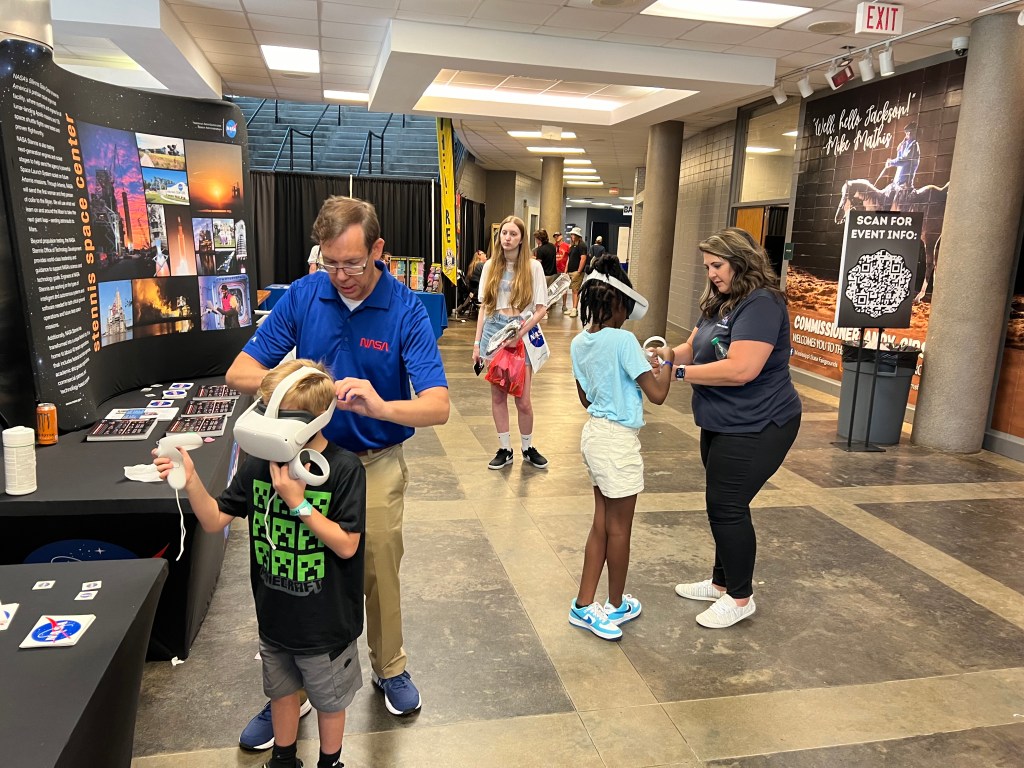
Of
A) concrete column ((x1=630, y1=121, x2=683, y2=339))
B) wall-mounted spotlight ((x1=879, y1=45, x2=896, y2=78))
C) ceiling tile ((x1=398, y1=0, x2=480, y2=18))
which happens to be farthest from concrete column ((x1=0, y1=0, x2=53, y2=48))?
concrete column ((x1=630, y1=121, x2=683, y2=339))

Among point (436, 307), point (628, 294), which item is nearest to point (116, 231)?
point (628, 294)

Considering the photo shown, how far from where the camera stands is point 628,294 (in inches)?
105

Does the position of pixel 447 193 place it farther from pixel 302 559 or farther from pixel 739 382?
pixel 302 559

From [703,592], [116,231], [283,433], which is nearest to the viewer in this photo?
[283,433]

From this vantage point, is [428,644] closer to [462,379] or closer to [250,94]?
[462,379]

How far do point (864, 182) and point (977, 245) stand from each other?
2.10 meters

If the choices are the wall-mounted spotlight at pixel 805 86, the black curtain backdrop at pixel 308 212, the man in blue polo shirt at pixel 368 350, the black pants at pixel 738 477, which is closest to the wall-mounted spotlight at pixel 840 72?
the wall-mounted spotlight at pixel 805 86

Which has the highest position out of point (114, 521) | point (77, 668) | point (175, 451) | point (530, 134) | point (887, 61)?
point (530, 134)

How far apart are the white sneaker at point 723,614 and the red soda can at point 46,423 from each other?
2532mm

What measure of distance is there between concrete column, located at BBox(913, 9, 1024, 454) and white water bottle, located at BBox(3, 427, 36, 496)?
5831 mm

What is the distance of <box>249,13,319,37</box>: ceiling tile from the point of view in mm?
6629

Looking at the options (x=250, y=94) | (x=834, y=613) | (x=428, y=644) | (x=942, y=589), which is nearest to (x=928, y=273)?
(x=942, y=589)

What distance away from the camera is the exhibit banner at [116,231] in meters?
2.68

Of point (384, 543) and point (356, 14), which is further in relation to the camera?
point (356, 14)
